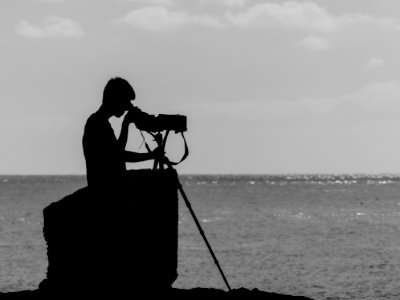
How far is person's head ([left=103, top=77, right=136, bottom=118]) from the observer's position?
7.54 metres

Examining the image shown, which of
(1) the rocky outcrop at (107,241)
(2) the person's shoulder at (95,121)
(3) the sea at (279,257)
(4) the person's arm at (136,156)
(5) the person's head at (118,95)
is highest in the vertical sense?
(5) the person's head at (118,95)

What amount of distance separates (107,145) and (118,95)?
438 mm

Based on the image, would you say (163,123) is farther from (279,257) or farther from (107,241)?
(279,257)

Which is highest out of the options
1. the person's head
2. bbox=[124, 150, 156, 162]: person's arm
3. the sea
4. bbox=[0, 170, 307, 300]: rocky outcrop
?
the person's head

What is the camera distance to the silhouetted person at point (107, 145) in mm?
7609

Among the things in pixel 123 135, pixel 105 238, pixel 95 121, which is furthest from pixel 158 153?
pixel 105 238

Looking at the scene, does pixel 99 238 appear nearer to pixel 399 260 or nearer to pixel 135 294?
pixel 135 294

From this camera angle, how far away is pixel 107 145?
7.65 m

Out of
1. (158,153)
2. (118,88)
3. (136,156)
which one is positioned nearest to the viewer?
(118,88)

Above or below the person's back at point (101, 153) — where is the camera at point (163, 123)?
above

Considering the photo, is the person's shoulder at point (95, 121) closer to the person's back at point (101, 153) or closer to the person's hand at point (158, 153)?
the person's back at point (101, 153)

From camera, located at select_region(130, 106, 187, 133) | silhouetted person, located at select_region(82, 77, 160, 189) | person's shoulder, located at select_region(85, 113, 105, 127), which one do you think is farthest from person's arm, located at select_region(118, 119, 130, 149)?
person's shoulder, located at select_region(85, 113, 105, 127)

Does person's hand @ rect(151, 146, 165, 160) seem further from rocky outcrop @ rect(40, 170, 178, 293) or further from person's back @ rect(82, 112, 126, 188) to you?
A: person's back @ rect(82, 112, 126, 188)

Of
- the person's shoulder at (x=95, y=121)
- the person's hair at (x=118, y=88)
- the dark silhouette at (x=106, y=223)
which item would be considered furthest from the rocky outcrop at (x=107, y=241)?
the person's hair at (x=118, y=88)
